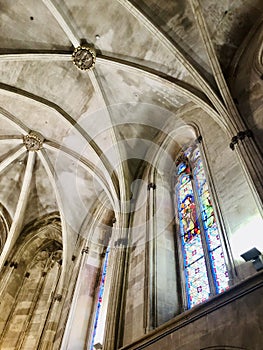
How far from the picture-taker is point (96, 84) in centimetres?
1018

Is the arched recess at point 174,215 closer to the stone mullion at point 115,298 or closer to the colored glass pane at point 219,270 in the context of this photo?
the stone mullion at point 115,298

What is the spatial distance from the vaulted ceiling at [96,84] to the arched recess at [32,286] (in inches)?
48.1

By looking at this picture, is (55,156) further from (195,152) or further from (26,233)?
(195,152)

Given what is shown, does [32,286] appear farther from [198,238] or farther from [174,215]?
[198,238]

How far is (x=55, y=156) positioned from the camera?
12734 mm

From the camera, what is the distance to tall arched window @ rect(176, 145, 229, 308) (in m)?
5.84

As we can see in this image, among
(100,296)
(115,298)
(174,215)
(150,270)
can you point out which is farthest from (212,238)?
(100,296)

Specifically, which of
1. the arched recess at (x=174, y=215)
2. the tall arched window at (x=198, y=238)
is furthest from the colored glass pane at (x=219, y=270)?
the arched recess at (x=174, y=215)

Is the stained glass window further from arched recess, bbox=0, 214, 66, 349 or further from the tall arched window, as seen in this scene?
the tall arched window

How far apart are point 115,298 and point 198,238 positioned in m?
2.44

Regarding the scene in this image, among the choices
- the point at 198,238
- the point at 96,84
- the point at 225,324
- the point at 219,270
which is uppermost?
the point at 96,84

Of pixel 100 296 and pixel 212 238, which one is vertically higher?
pixel 100 296

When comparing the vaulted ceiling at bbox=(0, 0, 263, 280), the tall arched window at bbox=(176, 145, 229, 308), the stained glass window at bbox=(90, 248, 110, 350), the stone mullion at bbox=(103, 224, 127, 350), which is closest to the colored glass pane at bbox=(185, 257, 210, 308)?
the tall arched window at bbox=(176, 145, 229, 308)

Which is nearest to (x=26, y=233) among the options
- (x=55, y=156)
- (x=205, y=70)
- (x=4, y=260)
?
(x=4, y=260)
